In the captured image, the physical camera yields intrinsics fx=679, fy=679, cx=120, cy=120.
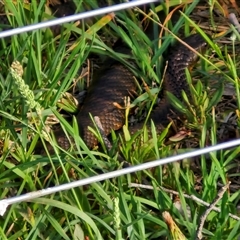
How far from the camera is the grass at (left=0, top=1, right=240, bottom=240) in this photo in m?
2.26

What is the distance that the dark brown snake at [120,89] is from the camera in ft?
9.66

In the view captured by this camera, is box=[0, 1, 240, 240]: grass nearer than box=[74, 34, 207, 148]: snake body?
Yes

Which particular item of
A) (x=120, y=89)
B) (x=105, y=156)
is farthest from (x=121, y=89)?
(x=105, y=156)

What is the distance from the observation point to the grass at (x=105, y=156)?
7.42ft

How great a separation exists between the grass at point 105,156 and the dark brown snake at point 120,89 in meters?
0.06

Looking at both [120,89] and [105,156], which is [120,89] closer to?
[120,89]

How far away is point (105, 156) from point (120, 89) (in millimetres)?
695

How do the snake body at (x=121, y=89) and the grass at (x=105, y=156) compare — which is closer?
the grass at (x=105, y=156)

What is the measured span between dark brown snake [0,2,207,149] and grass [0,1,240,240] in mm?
58

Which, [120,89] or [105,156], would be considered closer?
[105,156]

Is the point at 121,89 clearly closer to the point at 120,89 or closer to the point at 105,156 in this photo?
the point at 120,89

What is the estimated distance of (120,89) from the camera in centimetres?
317

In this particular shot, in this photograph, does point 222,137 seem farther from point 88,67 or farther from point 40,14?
point 40,14

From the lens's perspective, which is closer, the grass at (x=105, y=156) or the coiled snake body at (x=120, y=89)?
the grass at (x=105, y=156)
